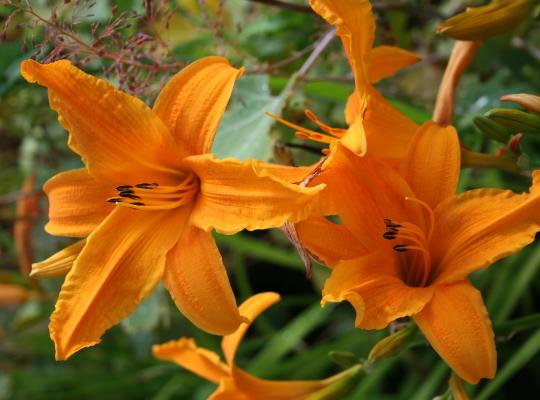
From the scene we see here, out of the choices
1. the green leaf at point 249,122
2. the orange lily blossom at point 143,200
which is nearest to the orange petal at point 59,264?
the orange lily blossom at point 143,200

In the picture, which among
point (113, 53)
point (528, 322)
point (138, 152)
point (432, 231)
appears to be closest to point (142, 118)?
point (138, 152)

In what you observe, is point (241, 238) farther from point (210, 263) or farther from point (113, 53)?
point (210, 263)

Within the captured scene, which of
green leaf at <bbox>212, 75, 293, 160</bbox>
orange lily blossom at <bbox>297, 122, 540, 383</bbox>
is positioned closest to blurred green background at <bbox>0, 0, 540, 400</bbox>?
green leaf at <bbox>212, 75, 293, 160</bbox>

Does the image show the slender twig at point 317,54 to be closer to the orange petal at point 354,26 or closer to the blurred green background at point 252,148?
the blurred green background at point 252,148

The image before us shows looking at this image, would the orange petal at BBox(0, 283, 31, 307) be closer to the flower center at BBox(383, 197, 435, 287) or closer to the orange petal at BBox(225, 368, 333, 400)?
the orange petal at BBox(225, 368, 333, 400)

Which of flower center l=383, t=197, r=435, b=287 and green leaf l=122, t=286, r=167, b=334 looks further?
green leaf l=122, t=286, r=167, b=334

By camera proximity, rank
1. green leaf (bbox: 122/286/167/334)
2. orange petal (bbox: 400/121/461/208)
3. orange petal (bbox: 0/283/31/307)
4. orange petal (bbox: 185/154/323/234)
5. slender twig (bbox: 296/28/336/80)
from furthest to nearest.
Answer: orange petal (bbox: 0/283/31/307) < green leaf (bbox: 122/286/167/334) < slender twig (bbox: 296/28/336/80) < orange petal (bbox: 400/121/461/208) < orange petal (bbox: 185/154/323/234)

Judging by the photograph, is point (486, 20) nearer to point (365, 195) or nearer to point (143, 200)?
point (365, 195)
